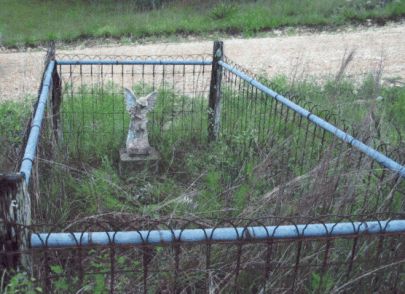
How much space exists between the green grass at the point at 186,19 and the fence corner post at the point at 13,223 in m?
11.6

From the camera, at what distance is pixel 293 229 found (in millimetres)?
1883

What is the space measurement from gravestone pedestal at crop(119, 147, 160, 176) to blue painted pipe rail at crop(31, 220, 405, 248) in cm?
309

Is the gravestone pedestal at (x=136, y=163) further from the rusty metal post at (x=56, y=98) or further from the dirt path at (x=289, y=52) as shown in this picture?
the dirt path at (x=289, y=52)

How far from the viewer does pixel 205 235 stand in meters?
1.82

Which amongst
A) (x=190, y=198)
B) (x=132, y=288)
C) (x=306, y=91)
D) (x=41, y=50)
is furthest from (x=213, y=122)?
(x=41, y=50)

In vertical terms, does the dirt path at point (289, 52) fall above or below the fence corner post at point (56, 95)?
below

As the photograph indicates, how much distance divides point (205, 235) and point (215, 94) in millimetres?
4128

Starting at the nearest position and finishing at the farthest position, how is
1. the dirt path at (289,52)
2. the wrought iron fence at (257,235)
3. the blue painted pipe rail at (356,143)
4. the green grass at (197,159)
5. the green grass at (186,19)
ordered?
1. the wrought iron fence at (257,235)
2. the blue painted pipe rail at (356,143)
3. the green grass at (197,159)
4. the dirt path at (289,52)
5. the green grass at (186,19)

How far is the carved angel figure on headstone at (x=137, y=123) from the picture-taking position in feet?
16.1

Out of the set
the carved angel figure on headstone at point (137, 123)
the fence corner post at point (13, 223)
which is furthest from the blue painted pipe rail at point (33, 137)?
the carved angel figure on headstone at point (137, 123)

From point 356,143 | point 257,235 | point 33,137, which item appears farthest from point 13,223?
point 356,143

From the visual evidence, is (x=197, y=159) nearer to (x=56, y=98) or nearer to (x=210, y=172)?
(x=210, y=172)

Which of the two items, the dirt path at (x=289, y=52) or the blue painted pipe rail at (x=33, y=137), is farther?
the dirt path at (x=289, y=52)

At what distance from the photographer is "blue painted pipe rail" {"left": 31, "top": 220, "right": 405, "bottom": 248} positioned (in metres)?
1.78
